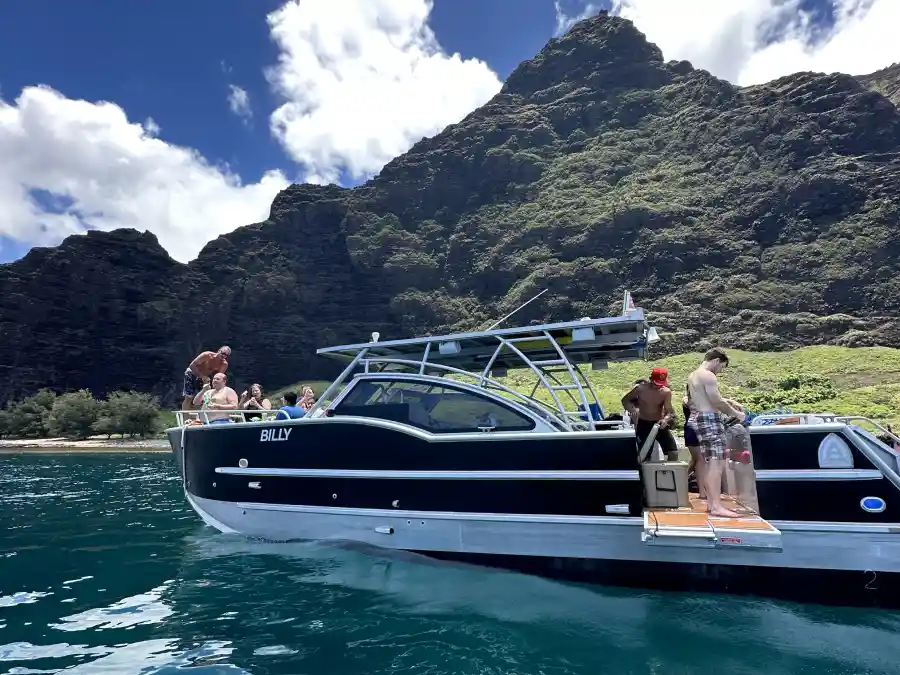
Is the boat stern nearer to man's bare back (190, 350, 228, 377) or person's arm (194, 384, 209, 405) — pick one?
person's arm (194, 384, 209, 405)

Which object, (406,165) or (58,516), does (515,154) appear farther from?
(58,516)

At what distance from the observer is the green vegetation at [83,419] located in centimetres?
5672

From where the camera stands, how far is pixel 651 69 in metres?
121

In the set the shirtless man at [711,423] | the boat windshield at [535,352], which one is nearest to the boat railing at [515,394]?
the boat windshield at [535,352]

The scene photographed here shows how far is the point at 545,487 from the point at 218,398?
5.80 metres

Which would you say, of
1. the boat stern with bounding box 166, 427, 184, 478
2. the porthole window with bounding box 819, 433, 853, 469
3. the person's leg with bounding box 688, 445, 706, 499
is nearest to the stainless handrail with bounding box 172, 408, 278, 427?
the boat stern with bounding box 166, 427, 184, 478

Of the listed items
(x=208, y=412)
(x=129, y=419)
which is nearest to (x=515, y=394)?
(x=208, y=412)

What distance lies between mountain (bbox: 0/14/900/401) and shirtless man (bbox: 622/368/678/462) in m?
70.6

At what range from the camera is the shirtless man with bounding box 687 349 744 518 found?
5816 mm

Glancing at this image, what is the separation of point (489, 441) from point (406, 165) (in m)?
123

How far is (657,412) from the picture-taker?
643 centimetres

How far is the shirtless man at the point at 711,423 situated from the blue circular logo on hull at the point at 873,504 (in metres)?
1.20

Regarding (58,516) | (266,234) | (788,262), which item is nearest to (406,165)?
(266,234)

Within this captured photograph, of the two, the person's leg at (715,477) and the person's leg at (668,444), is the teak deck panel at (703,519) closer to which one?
the person's leg at (715,477)
